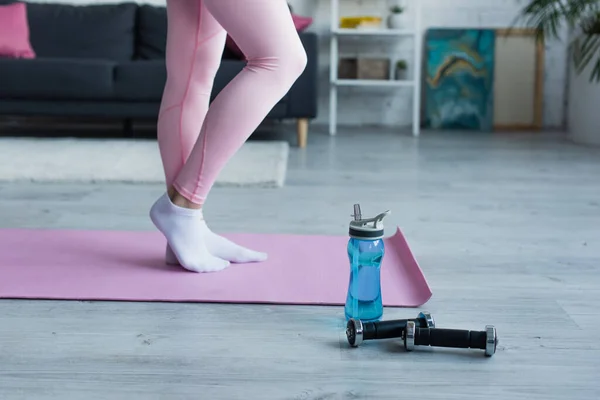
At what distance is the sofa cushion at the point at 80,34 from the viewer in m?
4.68

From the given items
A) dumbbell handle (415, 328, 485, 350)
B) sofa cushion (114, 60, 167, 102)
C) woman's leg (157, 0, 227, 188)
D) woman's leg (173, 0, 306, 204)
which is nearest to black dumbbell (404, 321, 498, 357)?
dumbbell handle (415, 328, 485, 350)

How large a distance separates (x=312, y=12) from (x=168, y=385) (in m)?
4.38

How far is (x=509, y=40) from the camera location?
16.9 feet

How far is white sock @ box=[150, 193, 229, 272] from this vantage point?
A: 164cm

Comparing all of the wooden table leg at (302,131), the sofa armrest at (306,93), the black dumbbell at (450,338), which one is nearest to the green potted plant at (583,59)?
the sofa armrest at (306,93)

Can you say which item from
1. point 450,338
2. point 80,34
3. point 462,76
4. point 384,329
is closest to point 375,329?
point 384,329

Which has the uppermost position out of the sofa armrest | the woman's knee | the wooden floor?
the woman's knee

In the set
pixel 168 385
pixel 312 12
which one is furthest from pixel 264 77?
pixel 312 12

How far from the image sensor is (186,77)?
5.57ft

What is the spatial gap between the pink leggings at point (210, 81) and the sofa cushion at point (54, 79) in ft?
8.32

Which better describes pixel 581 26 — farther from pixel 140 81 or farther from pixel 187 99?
pixel 187 99

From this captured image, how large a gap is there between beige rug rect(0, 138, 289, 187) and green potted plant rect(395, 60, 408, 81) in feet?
4.28

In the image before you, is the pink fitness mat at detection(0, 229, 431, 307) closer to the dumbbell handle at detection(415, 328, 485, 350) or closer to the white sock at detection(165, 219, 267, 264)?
the white sock at detection(165, 219, 267, 264)

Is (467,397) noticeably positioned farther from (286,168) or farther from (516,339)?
(286,168)
